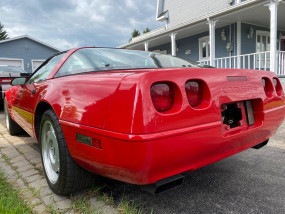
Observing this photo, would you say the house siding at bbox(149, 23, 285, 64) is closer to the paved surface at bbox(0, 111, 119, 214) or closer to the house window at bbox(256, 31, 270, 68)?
the house window at bbox(256, 31, 270, 68)

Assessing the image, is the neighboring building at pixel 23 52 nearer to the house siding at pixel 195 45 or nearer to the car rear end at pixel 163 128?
the house siding at pixel 195 45

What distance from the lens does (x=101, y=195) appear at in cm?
180

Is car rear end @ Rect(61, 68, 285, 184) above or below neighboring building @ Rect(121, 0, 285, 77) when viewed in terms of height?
below

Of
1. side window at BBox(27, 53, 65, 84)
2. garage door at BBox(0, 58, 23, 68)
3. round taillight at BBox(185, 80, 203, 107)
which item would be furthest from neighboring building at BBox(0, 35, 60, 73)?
round taillight at BBox(185, 80, 203, 107)

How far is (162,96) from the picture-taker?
1266 mm

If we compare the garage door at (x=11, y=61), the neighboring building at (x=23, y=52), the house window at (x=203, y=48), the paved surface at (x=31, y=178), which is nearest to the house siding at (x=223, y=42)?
the house window at (x=203, y=48)

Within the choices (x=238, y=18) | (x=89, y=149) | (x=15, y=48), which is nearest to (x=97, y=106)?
(x=89, y=149)

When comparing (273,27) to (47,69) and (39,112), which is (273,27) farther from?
(39,112)

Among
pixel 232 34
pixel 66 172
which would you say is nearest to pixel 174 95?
pixel 66 172

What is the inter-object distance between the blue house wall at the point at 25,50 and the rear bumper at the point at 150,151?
1924cm

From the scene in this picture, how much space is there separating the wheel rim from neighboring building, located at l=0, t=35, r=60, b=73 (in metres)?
18.4

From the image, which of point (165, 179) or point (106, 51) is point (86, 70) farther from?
point (165, 179)

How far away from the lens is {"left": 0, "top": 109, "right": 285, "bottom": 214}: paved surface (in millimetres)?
1638

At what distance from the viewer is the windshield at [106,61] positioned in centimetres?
187
